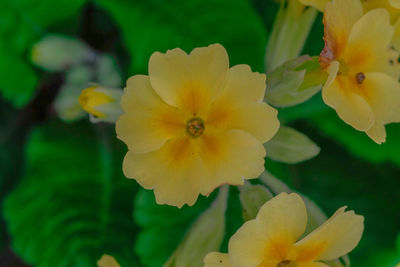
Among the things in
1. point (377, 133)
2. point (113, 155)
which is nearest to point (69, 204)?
point (113, 155)

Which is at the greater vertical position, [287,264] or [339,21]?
[339,21]

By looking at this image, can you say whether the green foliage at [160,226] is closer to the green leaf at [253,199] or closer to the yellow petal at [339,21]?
the green leaf at [253,199]

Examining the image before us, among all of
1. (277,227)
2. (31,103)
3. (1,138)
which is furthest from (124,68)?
(277,227)

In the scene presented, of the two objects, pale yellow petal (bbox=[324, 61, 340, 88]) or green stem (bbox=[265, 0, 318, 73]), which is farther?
green stem (bbox=[265, 0, 318, 73])

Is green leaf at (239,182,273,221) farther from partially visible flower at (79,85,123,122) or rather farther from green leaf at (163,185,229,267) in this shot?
partially visible flower at (79,85,123,122)

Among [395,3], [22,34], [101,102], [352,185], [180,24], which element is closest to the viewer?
[395,3]

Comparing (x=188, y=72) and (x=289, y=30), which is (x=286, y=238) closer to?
(x=188, y=72)

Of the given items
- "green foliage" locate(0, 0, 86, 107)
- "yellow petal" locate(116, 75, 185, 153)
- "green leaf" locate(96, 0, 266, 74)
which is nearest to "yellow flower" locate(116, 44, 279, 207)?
"yellow petal" locate(116, 75, 185, 153)
